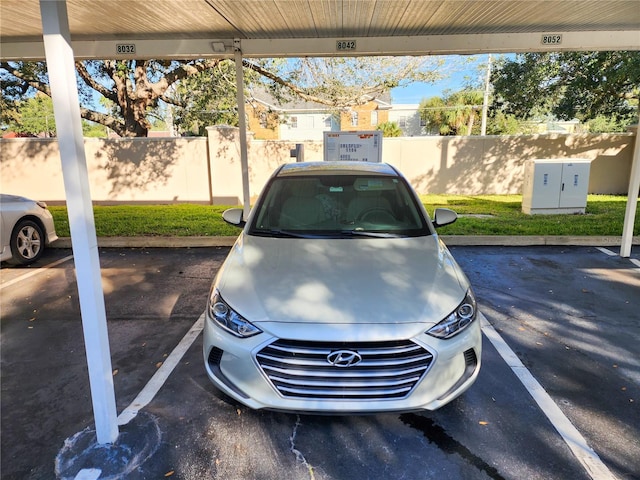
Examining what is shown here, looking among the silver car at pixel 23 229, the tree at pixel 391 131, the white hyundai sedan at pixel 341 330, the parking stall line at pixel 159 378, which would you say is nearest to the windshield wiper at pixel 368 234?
the white hyundai sedan at pixel 341 330

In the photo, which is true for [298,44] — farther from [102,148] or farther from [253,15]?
[102,148]

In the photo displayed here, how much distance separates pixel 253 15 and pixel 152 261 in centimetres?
382

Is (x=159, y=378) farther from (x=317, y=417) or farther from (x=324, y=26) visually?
(x=324, y=26)

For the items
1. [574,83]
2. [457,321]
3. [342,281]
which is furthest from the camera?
[574,83]

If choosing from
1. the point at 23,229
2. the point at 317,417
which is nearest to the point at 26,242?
the point at 23,229

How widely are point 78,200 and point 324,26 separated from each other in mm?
5143

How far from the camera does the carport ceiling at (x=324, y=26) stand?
209 inches

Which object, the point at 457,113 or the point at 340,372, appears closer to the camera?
the point at 340,372

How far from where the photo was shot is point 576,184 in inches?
382

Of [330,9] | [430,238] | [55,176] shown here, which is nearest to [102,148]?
[55,176]

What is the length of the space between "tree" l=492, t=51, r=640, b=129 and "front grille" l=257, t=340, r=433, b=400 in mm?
12007

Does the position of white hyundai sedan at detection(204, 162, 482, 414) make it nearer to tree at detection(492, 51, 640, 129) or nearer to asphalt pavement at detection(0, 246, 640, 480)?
asphalt pavement at detection(0, 246, 640, 480)

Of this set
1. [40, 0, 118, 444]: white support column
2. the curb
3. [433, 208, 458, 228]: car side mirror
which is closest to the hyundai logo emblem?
[40, 0, 118, 444]: white support column

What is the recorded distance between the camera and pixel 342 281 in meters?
2.85
